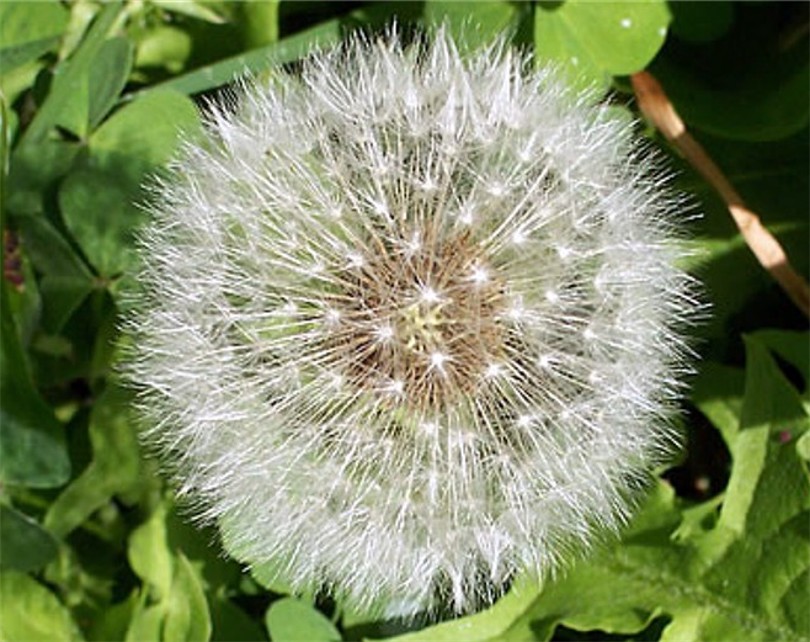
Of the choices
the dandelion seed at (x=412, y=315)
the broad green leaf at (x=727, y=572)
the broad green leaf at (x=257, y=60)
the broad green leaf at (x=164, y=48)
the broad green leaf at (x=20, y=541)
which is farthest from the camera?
the broad green leaf at (x=164, y=48)

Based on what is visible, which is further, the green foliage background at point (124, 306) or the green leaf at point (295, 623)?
the green leaf at point (295, 623)

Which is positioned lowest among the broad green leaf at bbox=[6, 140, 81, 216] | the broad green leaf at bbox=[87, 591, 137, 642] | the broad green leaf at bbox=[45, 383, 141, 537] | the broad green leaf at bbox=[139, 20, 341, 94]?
the broad green leaf at bbox=[87, 591, 137, 642]

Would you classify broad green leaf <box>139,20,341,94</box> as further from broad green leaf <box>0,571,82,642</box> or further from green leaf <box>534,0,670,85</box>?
broad green leaf <box>0,571,82,642</box>

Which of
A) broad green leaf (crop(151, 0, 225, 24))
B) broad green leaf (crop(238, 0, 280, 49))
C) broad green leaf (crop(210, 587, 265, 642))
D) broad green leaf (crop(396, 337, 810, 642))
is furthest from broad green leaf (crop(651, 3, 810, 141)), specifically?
broad green leaf (crop(210, 587, 265, 642))

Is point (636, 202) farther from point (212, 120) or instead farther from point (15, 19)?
point (15, 19)

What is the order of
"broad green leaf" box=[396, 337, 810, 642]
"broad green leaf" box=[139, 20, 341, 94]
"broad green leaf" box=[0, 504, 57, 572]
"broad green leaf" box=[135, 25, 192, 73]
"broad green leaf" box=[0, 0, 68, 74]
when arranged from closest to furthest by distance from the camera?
"broad green leaf" box=[396, 337, 810, 642] → "broad green leaf" box=[0, 504, 57, 572] → "broad green leaf" box=[0, 0, 68, 74] → "broad green leaf" box=[139, 20, 341, 94] → "broad green leaf" box=[135, 25, 192, 73]

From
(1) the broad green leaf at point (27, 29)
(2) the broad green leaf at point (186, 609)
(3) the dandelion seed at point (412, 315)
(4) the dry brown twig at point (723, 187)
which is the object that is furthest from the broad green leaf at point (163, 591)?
(4) the dry brown twig at point (723, 187)

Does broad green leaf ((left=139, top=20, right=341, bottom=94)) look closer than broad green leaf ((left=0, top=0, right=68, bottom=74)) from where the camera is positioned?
No

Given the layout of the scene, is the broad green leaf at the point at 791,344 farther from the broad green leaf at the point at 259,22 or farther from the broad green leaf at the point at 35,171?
the broad green leaf at the point at 35,171
